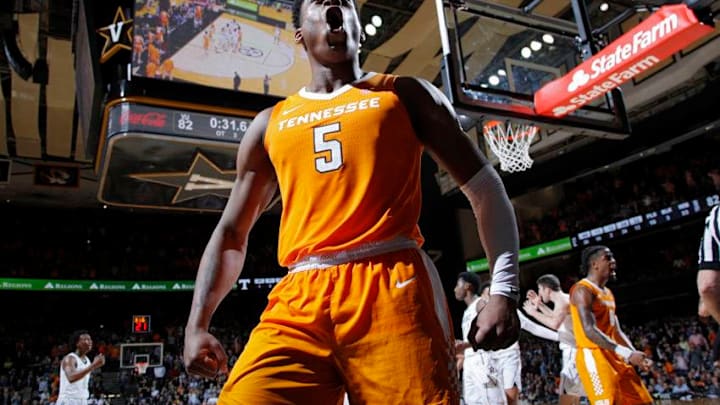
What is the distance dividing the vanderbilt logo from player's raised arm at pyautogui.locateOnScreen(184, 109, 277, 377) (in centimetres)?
517

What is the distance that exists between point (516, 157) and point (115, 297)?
51.9 feet

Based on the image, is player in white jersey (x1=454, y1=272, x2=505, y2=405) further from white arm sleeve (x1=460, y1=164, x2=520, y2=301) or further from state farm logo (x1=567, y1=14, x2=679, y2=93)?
white arm sleeve (x1=460, y1=164, x2=520, y2=301)

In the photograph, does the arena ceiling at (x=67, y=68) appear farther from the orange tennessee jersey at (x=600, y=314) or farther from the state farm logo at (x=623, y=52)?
the orange tennessee jersey at (x=600, y=314)

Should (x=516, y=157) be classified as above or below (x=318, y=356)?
above

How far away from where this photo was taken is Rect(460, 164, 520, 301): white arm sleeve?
1529 mm

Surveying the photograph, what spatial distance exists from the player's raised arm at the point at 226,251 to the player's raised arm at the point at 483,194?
51cm

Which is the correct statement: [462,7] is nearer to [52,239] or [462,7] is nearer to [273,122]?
[273,122]

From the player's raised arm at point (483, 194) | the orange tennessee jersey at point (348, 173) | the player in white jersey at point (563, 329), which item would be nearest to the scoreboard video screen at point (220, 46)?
the player in white jersey at point (563, 329)

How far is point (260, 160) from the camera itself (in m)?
1.99

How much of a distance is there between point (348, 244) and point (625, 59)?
5011 millimetres

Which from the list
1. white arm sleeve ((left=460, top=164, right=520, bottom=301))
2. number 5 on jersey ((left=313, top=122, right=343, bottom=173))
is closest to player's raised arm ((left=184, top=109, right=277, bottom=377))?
number 5 on jersey ((left=313, top=122, right=343, bottom=173))

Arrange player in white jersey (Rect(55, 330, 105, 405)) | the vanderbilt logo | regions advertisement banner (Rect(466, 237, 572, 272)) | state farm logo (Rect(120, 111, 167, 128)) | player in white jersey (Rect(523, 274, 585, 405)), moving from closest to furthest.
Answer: player in white jersey (Rect(523, 274, 585, 405))
state farm logo (Rect(120, 111, 167, 128))
the vanderbilt logo
player in white jersey (Rect(55, 330, 105, 405))
regions advertisement banner (Rect(466, 237, 572, 272))

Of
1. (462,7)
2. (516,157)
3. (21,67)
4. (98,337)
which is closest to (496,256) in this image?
(462,7)

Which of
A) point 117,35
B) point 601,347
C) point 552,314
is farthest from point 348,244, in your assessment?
point 117,35
